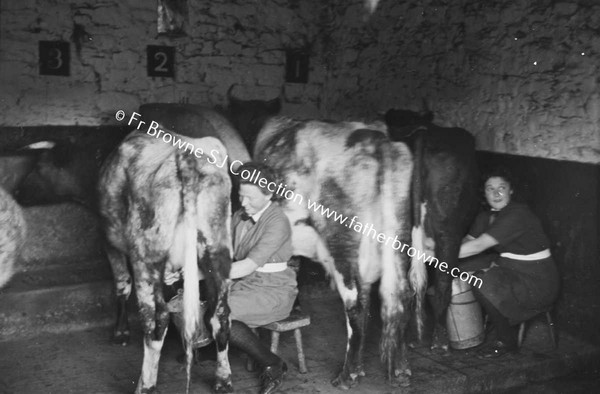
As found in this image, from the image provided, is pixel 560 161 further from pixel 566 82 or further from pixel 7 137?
pixel 7 137

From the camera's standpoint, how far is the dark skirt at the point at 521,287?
4.68 meters

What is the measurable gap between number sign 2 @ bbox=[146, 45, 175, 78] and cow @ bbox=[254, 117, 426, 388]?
273cm

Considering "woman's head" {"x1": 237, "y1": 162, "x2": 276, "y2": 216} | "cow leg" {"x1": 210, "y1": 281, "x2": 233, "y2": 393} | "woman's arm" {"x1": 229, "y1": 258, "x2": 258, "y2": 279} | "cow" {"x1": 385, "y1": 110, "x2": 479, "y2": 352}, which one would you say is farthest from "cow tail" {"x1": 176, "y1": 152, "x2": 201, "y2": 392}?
"cow" {"x1": 385, "y1": 110, "x2": 479, "y2": 352}

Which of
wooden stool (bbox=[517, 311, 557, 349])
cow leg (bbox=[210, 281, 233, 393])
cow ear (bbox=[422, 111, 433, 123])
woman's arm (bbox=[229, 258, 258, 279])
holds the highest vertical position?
cow ear (bbox=[422, 111, 433, 123])

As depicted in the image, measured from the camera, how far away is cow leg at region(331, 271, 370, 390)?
4.15 m

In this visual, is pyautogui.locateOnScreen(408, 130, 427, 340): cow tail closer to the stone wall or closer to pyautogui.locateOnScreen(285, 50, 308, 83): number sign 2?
the stone wall

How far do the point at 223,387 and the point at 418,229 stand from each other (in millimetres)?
1705

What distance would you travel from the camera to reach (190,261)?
376cm

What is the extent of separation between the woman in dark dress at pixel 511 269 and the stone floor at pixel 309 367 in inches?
10.7

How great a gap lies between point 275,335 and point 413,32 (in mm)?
3585

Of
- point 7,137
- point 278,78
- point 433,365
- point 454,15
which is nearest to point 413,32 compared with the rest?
point 454,15

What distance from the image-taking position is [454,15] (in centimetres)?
581

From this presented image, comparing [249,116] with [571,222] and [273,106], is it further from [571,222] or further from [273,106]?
[571,222]

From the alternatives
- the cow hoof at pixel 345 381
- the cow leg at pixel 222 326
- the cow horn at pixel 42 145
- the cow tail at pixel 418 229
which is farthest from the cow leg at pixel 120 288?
the cow tail at pixel 418 229
